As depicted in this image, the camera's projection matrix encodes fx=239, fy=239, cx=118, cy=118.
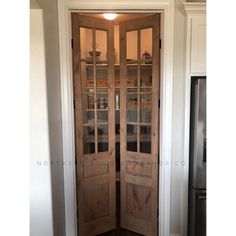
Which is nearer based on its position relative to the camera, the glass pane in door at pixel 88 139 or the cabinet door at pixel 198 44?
the cabinet door at pixel 198 44

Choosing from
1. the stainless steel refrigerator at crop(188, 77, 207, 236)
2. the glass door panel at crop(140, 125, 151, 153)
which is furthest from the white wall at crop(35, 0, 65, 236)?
the stainless steel refrigerator at crop(188, 77, 207, 236)

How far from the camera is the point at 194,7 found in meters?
2.19

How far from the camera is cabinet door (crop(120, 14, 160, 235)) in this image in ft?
8.36

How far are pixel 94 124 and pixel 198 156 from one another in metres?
1.14

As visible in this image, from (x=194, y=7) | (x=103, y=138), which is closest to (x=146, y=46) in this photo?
(x=194, y=7)

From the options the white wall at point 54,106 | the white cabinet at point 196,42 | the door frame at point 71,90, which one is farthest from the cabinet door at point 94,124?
the white cabinet at point 196,42

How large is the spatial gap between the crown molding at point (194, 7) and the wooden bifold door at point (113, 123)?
1.16 ft

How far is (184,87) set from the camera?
2355 mm

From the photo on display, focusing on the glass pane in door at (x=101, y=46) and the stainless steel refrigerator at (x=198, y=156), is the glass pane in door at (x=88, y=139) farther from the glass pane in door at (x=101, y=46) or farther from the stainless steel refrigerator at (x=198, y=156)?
the stainless steel refrigerator at (x=198, y=156)

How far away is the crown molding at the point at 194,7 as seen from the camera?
2.17 metres

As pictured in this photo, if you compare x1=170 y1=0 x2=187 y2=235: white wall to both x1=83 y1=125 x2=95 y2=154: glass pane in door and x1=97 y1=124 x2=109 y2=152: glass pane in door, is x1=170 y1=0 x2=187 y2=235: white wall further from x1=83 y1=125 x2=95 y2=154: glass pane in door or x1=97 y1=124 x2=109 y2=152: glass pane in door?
x1=83 y1=125 x2=95 y2=154: glass pane in door

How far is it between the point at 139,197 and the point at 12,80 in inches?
94.4
